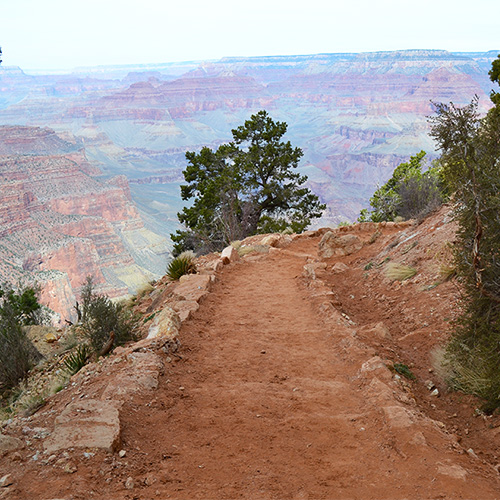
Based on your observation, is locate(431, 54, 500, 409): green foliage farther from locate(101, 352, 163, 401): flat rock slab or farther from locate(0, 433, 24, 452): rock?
locate(0, 433, 24, 452): rock

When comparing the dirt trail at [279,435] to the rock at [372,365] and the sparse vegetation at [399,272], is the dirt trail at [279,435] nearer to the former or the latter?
the rock at [372,365]

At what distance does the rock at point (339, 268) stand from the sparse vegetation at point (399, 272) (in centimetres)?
204

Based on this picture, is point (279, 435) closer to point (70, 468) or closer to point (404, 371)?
point (70, 468)

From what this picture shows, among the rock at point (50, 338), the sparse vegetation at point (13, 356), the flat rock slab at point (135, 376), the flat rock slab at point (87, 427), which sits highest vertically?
the flat rock slab at point (87, 427)

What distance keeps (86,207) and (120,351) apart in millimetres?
123853

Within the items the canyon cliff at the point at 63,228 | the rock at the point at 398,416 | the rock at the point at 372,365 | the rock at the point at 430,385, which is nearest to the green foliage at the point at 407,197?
the rock at the point at 430,385

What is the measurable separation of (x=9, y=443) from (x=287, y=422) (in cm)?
253

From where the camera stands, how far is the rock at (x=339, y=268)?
42.4ft

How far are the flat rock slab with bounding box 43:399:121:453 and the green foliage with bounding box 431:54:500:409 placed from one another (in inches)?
156

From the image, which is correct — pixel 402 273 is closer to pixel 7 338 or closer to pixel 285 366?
pixel 285 366

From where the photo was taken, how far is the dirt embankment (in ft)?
12.5

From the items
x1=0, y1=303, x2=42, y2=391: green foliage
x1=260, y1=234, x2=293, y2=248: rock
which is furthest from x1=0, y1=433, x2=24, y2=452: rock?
x1=260, y1=234, x2=293, y2=248: rock

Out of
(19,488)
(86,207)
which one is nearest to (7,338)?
(19,488)

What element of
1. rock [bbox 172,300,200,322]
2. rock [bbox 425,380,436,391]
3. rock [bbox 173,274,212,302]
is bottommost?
rock [bbox 425,380,436,391]
